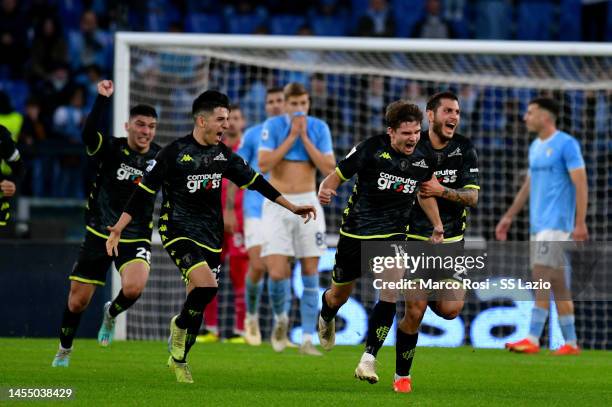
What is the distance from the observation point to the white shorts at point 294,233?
11.9 m

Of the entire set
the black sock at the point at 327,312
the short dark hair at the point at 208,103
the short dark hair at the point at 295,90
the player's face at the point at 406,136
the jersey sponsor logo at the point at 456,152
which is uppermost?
the short dark hair at the point at 295,90

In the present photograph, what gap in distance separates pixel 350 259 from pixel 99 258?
7.14 feet

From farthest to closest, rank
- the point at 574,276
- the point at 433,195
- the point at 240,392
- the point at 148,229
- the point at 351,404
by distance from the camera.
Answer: the point at 574,276 → the point at 148,229 → the point at 433,195 → the point at 240,392 → the point at 351,404

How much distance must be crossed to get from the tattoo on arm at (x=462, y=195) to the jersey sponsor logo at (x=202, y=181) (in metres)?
1.63

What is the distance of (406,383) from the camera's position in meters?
8.42

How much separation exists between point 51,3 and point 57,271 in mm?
8096

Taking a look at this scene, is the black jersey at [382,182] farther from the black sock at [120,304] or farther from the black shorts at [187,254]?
the black sock at [120,304]

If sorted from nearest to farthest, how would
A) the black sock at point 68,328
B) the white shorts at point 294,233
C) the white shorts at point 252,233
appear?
the black sock at point 68,328 < the white shorts at point 294,233 < the white shorts at point 252,233

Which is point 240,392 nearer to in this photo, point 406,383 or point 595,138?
point 406,383

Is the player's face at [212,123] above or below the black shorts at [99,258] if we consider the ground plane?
above

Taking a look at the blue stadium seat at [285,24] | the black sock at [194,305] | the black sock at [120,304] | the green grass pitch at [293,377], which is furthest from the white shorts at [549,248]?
the blue stadium seat at [285,24]

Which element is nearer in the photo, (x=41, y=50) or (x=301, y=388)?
(x=301, y=388)

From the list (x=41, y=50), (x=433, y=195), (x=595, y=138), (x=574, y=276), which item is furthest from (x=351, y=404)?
(x=41, y=50)

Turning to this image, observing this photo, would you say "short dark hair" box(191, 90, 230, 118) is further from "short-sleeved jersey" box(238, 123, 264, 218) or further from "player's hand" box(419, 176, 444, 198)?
"short-sleeved jersey" box(238, 123, 264, 218)
